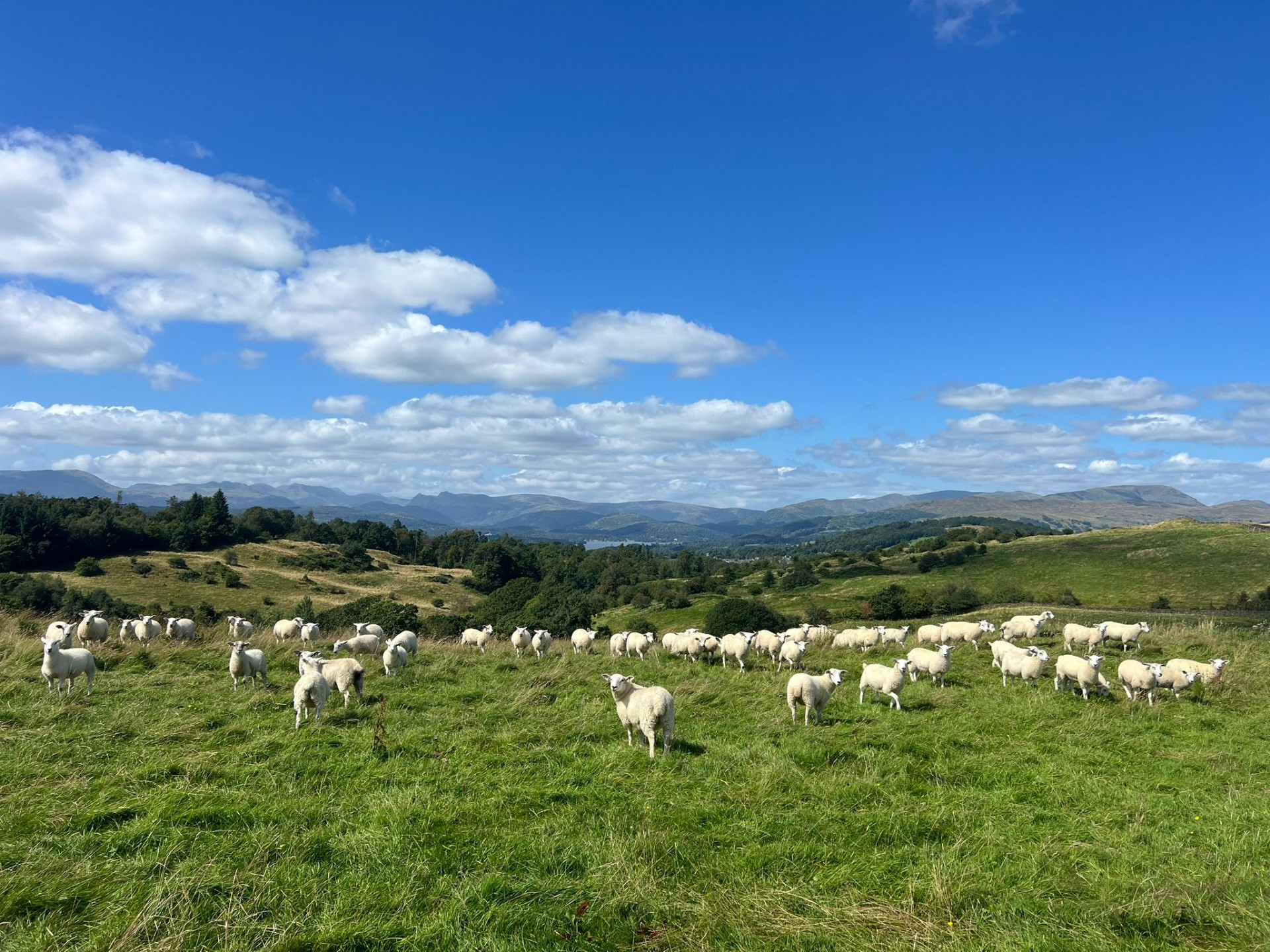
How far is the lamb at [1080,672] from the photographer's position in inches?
692

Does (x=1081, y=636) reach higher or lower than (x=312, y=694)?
lower

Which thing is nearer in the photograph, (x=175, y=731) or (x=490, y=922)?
(x=490, y=922)

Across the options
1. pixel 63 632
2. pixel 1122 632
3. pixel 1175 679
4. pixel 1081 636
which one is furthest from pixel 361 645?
pixel 1122 632

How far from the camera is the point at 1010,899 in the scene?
6.91 m

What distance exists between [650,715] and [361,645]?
579 inches

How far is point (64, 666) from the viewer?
14.1 meters

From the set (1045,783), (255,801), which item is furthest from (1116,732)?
(255,801)

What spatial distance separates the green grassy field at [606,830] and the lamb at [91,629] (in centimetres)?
627

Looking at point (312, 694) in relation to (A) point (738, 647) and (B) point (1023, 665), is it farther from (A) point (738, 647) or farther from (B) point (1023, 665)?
(B) point (1023, 665)

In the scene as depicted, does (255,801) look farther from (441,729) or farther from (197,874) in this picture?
(441,729)

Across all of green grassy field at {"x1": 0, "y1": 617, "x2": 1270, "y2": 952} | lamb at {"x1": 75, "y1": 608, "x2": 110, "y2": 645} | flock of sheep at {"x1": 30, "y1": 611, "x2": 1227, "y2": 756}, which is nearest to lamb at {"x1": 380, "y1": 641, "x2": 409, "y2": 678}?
flock of sheep at {"x1": 30, "y1": 611, "x2": 1227, "y2": 756}

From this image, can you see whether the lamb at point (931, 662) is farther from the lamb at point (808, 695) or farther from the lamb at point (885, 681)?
the lamb at point (808, 695)

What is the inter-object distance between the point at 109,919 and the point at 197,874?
32.1 inches

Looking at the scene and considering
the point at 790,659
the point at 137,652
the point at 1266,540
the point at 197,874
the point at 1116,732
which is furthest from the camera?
the point at 1266,540
